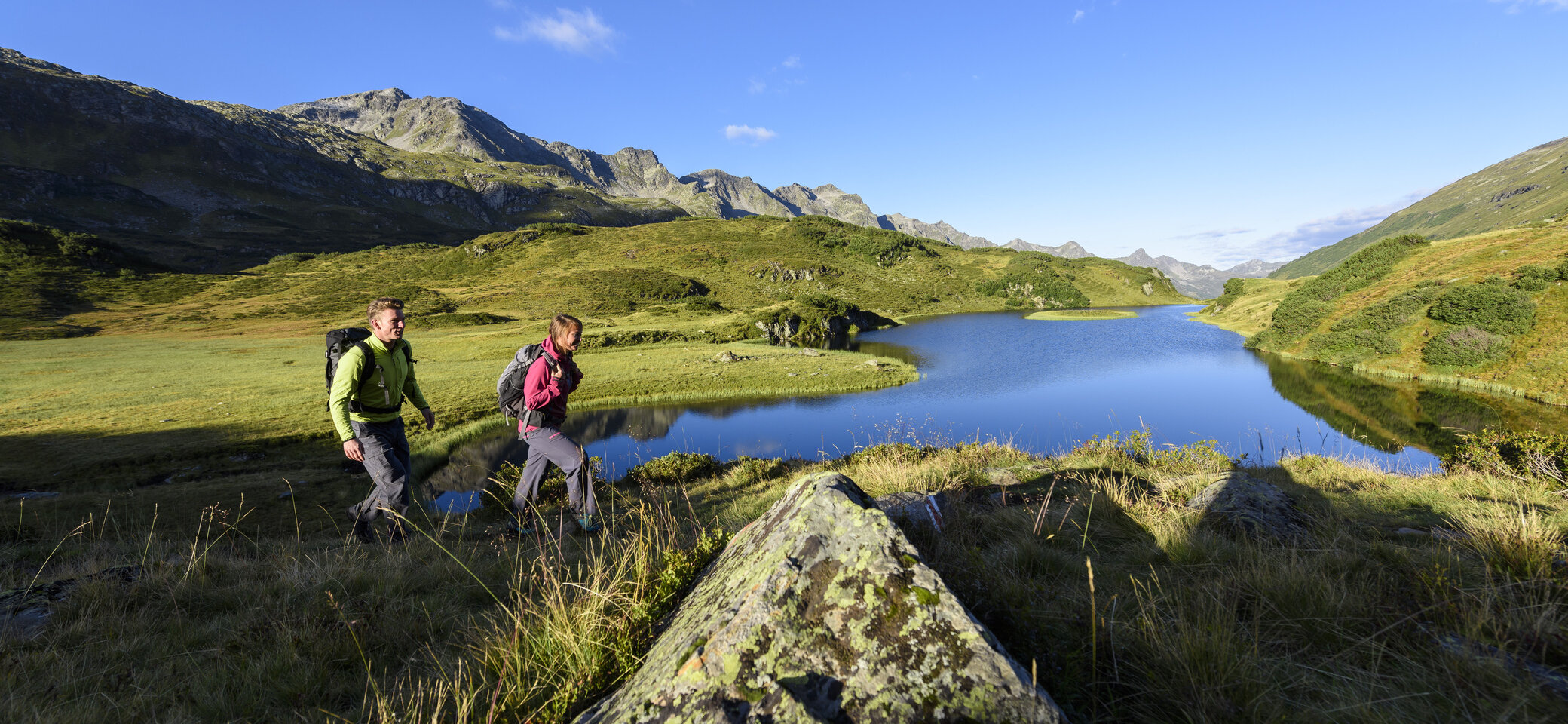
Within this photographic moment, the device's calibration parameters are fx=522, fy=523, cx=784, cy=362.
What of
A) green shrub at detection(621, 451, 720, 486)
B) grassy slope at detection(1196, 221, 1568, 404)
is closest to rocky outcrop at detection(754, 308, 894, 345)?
grassy slope at detection(1196, 221, 1568, 404)

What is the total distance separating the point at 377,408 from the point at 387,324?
3.72 ft

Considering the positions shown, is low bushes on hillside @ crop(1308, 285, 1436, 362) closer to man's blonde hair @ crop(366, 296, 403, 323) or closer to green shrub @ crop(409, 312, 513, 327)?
man's blonde hair @ crop(366, 296, 403, 323)

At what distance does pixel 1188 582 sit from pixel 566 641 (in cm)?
437

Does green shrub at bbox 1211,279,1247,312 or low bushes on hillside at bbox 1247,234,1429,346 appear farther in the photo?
green shrub at bbox 1211,279,1247,312

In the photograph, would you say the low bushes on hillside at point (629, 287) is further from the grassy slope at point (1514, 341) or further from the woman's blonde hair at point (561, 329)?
the grassy slope at point (1514, 341)

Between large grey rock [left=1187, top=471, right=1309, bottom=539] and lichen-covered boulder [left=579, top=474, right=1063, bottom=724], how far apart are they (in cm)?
425

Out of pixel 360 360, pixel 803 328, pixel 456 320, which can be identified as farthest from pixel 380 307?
pixel 456 320

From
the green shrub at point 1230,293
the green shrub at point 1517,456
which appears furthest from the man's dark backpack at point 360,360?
the green shrub at point 1230,293

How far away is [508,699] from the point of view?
2510 millimetres

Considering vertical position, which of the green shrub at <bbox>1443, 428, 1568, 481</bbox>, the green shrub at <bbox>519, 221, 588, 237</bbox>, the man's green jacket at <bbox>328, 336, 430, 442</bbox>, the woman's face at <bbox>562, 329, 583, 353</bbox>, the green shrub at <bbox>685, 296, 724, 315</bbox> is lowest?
the green shrub at <bbox>1443, 428, 1568, 481</bbox>

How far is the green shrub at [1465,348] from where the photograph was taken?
2662 centimetres

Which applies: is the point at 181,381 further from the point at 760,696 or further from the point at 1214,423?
the point at 1214,423

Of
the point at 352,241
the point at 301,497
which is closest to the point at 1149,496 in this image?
the point at 301,497

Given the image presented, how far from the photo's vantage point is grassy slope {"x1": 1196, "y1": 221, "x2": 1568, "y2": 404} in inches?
958
